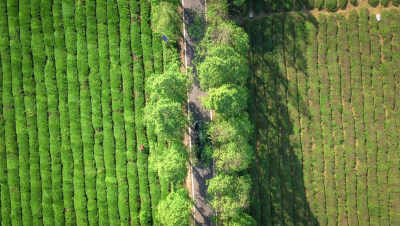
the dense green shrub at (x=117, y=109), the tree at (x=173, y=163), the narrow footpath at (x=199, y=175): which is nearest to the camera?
the tree at (x=173, y=163)

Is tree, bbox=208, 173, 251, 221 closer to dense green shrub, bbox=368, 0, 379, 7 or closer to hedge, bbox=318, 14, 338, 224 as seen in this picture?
hedge, bbox=318, 14, 338, 224

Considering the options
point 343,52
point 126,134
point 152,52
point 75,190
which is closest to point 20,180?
point 75,190

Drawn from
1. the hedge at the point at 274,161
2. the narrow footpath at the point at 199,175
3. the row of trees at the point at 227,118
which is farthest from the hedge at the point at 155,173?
the hedge at the point at 274,161

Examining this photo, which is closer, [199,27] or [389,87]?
[199,27]

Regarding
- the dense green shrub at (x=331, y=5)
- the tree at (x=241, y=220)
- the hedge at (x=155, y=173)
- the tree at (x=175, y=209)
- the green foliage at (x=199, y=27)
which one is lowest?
the tree at (x=241, y=220)

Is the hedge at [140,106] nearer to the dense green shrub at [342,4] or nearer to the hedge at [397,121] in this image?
the dense green shrub at [342,4]

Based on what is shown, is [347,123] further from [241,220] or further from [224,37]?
[224,37]

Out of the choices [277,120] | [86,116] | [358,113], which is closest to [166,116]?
[86,116]
